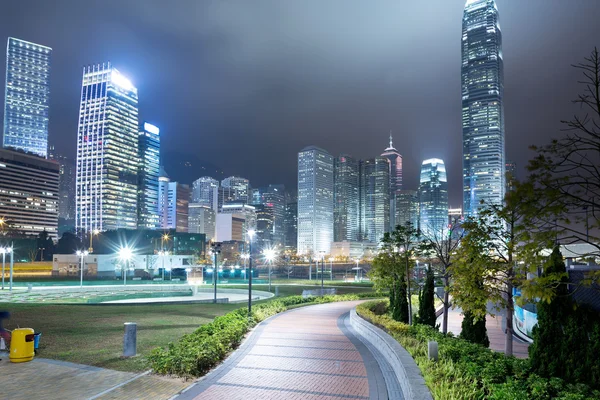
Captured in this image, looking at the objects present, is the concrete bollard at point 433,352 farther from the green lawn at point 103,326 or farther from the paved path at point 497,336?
the green lawn at point 103,326

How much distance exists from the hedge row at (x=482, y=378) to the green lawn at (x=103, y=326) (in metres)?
8.24

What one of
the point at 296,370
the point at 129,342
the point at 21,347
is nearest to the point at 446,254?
the point at 296,370

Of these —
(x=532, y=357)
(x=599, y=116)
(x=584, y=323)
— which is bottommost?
Result: (x=532, y=357)

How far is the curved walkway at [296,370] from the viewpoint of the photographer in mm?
11117

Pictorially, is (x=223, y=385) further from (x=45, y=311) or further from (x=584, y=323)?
(x=45, y=311)

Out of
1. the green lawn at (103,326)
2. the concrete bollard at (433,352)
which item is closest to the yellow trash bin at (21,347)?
the green lawn at (103,326)

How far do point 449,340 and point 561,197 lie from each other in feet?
28.7

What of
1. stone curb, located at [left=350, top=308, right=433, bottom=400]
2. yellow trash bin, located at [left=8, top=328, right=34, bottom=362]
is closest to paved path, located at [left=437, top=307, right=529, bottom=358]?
stone curb, located at [left=350, top=308, right=433, bottom=400]

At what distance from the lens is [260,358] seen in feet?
49.5

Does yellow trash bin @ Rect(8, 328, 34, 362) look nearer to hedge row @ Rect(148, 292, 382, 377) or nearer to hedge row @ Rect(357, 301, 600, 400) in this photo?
hedge row @ Rect(148, 292, 382, 377)

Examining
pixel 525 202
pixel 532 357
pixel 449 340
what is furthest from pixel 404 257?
pixel 525 202

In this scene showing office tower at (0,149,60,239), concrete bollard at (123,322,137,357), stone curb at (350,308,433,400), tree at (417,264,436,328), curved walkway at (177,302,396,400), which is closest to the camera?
stone curb at (350,308,433,400)

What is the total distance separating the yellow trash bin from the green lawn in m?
0.77

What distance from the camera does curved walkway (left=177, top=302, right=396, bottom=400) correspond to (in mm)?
11117
